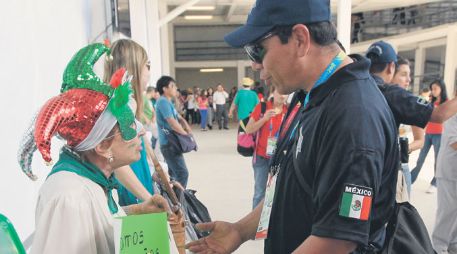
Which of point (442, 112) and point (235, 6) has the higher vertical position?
point (235, 6)

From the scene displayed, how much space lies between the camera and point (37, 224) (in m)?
0.95

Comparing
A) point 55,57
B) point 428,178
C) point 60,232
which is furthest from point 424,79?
point 60,232

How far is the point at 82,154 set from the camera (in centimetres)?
114

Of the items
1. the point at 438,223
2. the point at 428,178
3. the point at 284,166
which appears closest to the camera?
the point at 284,166

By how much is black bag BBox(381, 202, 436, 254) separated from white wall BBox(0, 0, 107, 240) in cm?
161

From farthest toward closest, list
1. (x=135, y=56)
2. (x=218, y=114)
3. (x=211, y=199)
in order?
(x=218, y=114)
(x=211, y=199)
(x=135, y=56)

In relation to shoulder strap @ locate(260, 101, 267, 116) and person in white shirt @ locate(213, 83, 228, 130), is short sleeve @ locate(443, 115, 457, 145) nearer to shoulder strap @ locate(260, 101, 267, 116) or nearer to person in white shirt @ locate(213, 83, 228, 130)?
shoulder strap @ locate(260, 101, 267, 116)

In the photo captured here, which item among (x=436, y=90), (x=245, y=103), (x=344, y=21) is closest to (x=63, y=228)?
(x=245, y=103)

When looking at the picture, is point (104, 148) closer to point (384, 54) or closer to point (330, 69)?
point (330, 69)

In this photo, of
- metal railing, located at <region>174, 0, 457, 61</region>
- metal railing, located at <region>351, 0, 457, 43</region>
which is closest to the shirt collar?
metal railing, located at <region>174, 0, 457, 61</region>

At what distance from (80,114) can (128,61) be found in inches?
34.8

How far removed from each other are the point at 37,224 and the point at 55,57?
1.73 meters

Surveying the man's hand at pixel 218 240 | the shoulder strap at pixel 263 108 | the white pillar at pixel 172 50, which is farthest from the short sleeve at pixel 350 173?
the white pillar at pixel 172 50

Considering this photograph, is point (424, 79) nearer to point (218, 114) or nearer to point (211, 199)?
point (218, 114)
